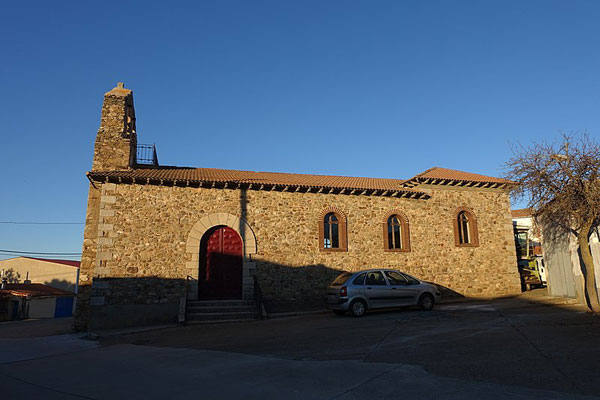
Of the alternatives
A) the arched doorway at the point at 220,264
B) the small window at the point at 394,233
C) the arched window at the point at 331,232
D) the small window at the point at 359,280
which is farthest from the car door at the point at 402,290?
the arched doorway at the point at 220,264

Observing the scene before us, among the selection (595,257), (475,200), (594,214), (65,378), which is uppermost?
(475,200)

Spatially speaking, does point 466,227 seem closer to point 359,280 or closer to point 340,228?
point 340,228

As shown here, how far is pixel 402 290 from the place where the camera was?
11672mm

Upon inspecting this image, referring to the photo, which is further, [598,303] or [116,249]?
[116,249]

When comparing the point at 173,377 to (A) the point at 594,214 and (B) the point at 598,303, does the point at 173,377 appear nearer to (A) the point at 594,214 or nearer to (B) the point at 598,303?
(A) the point at 594,214

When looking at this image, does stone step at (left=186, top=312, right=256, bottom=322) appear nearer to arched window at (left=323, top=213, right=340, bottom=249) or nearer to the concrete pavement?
arched window at (left=323, top=213, right=340, bottom=249)

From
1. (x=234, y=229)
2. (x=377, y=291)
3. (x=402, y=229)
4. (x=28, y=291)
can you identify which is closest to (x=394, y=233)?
(x=402, y=229)

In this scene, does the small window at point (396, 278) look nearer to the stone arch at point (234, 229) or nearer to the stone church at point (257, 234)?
the stone church at point (257, 234)

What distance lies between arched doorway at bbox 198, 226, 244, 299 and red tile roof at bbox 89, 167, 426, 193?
187 cm

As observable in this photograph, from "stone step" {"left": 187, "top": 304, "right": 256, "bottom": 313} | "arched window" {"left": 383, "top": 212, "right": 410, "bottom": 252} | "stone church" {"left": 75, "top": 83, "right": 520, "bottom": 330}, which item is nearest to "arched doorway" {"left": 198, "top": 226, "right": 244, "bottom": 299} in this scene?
"stone church" {"left": 75, "top": 83, "right": 520, "bottom": 330}

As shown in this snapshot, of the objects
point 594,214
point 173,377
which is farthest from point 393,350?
point 594,214

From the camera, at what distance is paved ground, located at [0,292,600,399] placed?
175 inches

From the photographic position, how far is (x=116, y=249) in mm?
12234

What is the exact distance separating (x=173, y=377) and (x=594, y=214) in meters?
9.45
